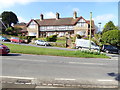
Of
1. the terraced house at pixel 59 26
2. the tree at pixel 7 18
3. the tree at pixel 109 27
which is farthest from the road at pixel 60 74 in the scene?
the tree at pixel 7 18

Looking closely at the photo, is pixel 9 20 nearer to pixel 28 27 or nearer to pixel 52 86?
pixel 28 27

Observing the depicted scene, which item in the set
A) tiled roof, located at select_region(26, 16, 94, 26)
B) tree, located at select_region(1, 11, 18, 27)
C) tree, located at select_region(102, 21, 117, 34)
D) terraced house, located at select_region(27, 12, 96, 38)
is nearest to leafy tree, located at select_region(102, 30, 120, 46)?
terraced house, located at select_region(27, 12, 96, 38)

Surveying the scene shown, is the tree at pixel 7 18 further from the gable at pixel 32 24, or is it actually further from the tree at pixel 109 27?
the tree at pixel 109 27

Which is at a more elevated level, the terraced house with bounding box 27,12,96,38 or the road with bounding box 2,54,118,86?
the terraced house with bounding box 27,12,96,38

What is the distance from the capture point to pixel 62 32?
51406 millimetres

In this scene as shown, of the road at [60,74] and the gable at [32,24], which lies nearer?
the road at [60,74]

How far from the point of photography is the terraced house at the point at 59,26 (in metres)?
47.8

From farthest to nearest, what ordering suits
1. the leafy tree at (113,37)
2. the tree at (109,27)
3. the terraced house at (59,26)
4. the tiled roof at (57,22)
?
the tiled roof at (57,22) → the tree at (109,27) → the terraced house at (59,26) → the leafy tree at (113,37)

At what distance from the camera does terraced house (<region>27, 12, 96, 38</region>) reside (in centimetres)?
4784

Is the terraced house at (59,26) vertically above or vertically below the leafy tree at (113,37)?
above

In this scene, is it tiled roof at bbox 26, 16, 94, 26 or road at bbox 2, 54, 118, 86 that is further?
tiled roof at bbox 26, 16, 94, 26

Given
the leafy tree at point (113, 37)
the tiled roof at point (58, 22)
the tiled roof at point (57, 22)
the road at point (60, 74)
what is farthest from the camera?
the tiled roof at point (57, 22)

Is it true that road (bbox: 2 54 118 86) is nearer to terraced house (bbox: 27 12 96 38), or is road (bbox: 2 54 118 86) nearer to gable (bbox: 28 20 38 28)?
terraced house (bbox: 27 12 96 38)

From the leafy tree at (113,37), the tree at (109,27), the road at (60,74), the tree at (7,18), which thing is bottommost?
the road at (60,74)
